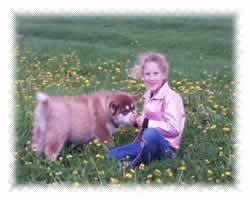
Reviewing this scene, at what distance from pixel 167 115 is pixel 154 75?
0.38 meters

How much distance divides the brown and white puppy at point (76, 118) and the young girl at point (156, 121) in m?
0.16

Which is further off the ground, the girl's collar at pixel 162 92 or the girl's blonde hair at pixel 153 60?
the girl's blonde hair at pixel 153 60

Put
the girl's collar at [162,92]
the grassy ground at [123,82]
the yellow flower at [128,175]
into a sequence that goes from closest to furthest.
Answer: the yellow flower at [128,175]
the grassy ground at [123,82]
the girl's collar at [162,92]

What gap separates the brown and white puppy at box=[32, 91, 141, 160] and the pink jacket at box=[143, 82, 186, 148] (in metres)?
0.20

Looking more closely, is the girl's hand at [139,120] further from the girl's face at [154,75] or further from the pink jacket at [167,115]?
the girl's face at [154,75]

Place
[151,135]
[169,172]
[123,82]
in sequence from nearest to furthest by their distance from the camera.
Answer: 1. [169,172]
2. [151,135]
3. [123,82]

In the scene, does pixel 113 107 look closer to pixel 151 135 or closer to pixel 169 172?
pixel 151 135

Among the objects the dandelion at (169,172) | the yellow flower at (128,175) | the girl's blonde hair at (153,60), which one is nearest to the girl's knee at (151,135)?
the dandelion at (169,172)

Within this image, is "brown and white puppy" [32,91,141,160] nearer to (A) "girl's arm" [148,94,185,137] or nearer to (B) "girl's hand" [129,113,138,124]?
(B) "girl's hand" [129,113,138,124]

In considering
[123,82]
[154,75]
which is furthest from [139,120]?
[123,82]

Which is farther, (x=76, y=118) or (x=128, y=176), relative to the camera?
(x=76, y=118)

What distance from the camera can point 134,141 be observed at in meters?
4.50

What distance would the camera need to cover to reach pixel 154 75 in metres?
4.34

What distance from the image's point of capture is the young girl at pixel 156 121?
4207 mm
